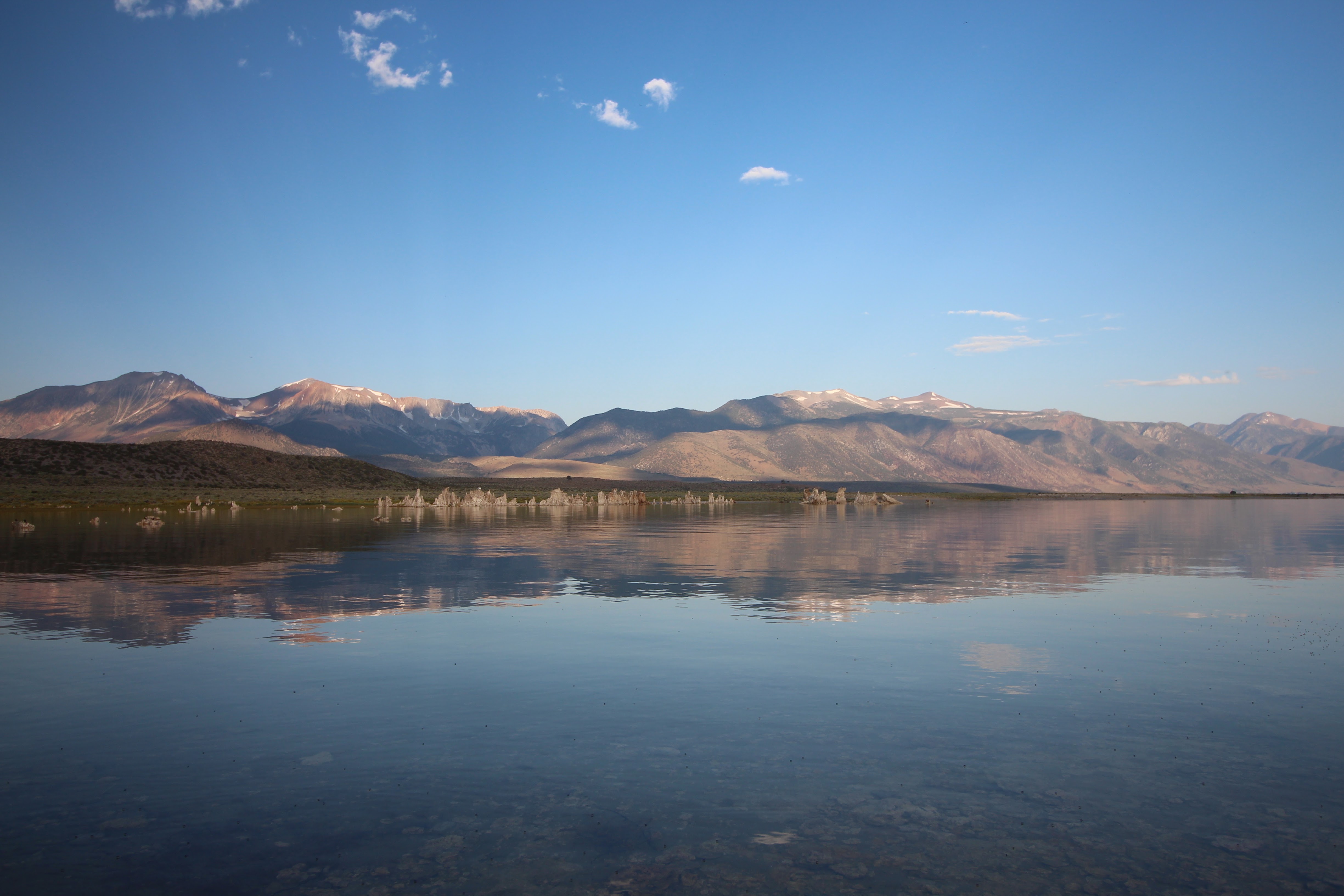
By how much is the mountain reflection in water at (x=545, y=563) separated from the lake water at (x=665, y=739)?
39cm

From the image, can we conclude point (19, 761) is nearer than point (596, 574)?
Yes

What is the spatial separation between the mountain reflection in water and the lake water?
391 mm

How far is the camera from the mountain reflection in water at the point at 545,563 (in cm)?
2167

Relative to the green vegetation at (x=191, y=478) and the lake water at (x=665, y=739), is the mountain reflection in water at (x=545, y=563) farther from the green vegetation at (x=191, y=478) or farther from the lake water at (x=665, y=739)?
the green vegetation at (x=191, y=478)

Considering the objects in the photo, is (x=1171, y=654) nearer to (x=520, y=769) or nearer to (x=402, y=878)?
(x=520, y=769)

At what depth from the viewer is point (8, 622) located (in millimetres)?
18438

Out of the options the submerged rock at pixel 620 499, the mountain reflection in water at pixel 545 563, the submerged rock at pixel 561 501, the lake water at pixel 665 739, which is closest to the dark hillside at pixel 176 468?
the submerged rock at pixel 561 501

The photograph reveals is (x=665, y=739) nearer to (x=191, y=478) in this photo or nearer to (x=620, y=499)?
(x=620, y=499)

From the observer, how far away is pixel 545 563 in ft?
109

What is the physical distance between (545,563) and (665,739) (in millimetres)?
22726

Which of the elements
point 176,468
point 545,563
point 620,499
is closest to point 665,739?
point 545,563

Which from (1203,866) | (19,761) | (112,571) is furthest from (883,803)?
(112,571)

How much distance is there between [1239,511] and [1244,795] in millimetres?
111969

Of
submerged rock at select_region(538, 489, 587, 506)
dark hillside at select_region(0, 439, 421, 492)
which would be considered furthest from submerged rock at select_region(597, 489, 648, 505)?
dark hillside at select_region(0, 439, 421, 492)
